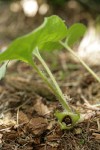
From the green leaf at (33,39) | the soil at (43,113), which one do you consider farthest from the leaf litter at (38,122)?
the green leaf at (33,39)

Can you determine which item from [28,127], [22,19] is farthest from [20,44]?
A: [22,19]

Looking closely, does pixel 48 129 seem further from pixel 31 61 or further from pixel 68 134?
pixel 31 61

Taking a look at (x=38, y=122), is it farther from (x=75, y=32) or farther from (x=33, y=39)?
(x=75, y=32)

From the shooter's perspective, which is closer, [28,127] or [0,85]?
[28,127]

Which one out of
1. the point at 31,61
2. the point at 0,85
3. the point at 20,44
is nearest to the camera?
the point at 20,44

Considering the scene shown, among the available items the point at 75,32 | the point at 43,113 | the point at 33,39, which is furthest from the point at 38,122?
the point at 75,32

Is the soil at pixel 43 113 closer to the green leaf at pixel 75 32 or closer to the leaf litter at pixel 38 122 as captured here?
the leaf litter at pixel 38 122
